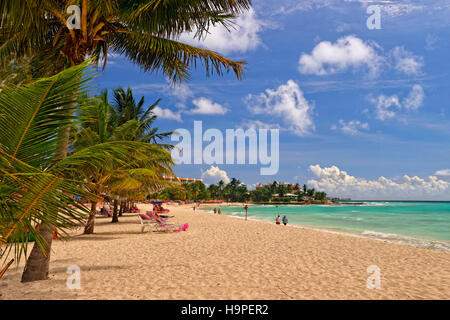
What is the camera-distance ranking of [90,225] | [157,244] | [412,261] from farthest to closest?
[90,225] < [157,244] < [412,261]

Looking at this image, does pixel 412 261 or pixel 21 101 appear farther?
pixel 412 261

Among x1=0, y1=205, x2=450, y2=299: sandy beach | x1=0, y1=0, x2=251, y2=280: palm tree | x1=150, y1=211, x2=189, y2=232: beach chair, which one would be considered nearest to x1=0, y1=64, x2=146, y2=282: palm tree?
x1=0, y1=0, x2=251, y2=280: palm tree

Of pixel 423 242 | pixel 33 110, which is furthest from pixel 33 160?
pixel 423 242

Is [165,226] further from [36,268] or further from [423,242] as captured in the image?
[423,242]

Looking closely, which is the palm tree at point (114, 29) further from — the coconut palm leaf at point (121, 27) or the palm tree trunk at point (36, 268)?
the palm tree trunk at point (36, 268)

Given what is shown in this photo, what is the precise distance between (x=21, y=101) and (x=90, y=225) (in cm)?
1188

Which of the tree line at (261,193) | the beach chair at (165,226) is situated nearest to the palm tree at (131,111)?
the beach chair at (165,226)

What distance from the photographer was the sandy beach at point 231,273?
4871 mm

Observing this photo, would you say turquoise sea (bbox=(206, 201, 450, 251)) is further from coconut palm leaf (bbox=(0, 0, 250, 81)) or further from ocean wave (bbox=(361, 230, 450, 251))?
coconut palm leaf (bbox=(0, 0, 250, 81))

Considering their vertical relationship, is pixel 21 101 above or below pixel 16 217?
above

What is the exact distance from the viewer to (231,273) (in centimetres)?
621
